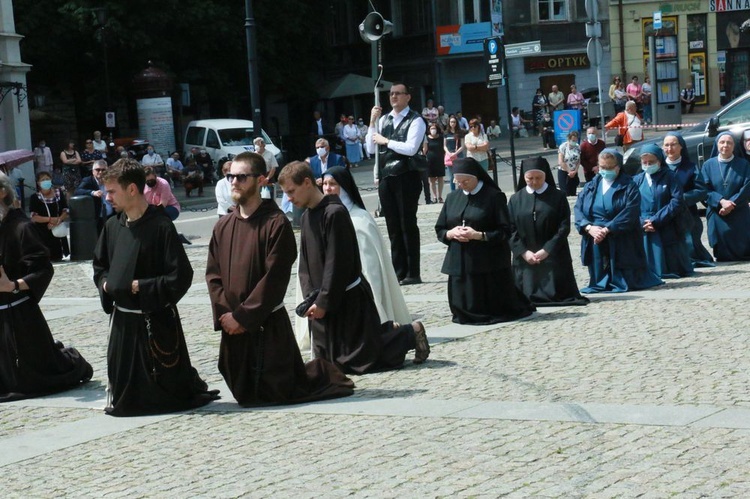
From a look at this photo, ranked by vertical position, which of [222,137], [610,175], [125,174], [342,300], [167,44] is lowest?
[342,300]

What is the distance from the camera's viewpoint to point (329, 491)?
638 cm

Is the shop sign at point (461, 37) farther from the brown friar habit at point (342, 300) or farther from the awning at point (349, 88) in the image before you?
the brown friar habit at point (342, 300)

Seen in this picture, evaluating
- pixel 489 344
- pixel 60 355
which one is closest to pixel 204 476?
pixel 60 355

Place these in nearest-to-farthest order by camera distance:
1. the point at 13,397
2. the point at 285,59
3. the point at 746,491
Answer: the point at 746,491 → the point at 13,397 → the point at 285,59

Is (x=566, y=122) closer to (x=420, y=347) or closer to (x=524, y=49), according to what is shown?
(x=524, y=49)

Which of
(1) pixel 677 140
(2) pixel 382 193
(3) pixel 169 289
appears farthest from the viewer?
(1) pixel 677 140

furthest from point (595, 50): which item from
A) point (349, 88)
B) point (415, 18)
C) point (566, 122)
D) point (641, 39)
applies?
point (415, 18)

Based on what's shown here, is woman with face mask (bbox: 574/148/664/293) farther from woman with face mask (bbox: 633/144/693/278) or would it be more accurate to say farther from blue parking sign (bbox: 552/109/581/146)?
blue parking sign (bbox: 552/109/581/146)

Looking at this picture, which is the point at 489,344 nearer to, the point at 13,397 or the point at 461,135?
the point at 13,397

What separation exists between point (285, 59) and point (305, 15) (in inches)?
73.7

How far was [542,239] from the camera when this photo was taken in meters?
12.6

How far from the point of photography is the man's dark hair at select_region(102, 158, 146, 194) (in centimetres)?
848

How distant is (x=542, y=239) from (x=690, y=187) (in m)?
3.71

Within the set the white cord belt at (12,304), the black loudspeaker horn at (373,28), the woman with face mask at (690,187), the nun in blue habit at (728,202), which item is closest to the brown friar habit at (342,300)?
the white cord belt at (12,304)
